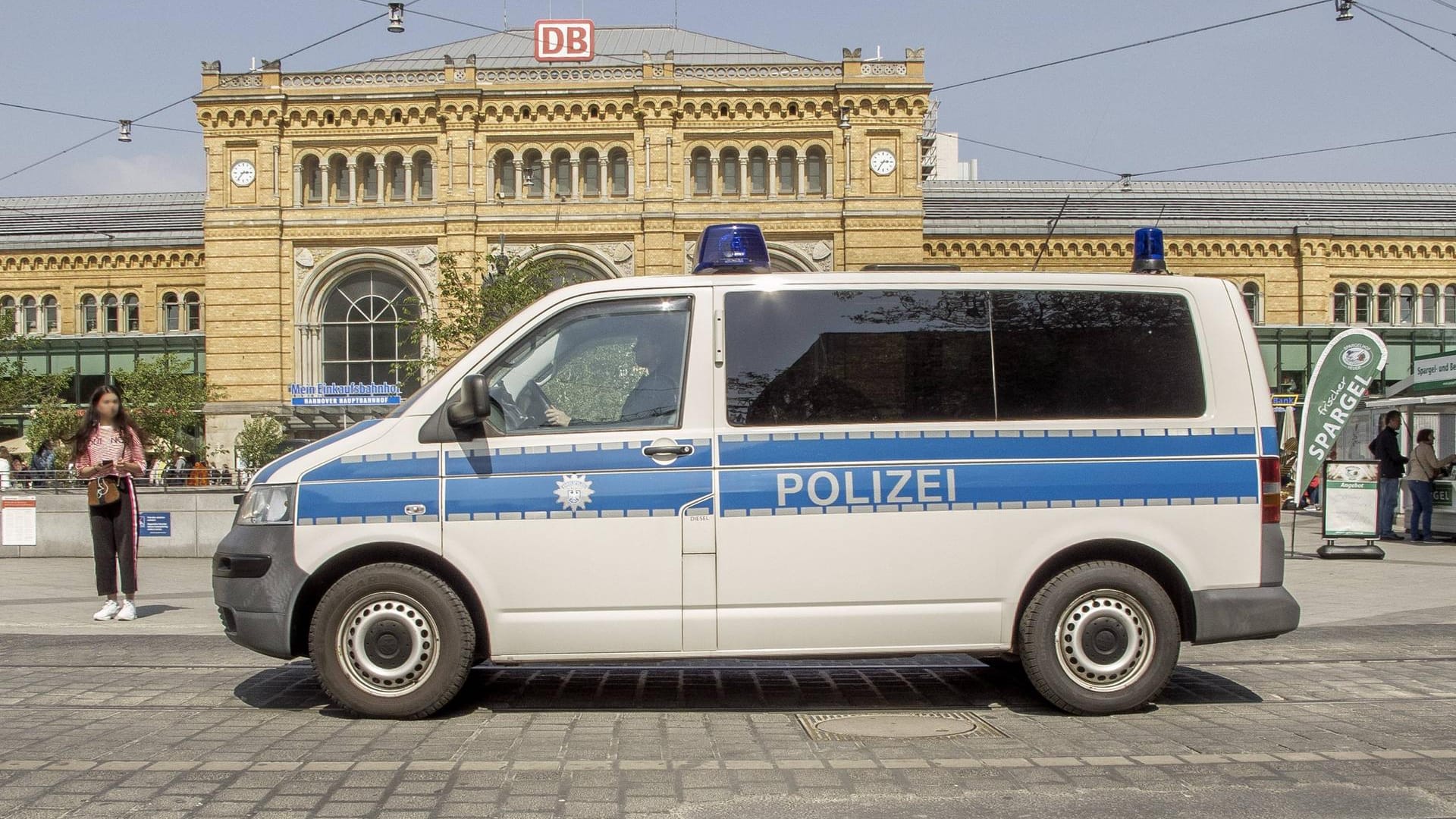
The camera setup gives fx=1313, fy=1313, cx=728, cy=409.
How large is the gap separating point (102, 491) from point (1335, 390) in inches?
531

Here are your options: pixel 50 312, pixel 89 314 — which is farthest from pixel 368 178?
pixel 50 312

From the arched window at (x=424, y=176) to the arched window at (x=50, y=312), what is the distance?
1703cm

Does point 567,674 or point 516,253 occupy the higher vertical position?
point 516,253

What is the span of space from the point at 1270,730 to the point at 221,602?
16.2 feet

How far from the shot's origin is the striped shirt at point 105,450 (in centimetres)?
980

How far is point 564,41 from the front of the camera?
133 feet

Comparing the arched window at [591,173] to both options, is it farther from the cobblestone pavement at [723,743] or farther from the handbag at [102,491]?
the cobblestone pavement at [723,743]

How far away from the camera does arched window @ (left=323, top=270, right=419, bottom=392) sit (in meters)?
42.0

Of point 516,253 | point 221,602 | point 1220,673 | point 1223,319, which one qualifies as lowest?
point 1220,673

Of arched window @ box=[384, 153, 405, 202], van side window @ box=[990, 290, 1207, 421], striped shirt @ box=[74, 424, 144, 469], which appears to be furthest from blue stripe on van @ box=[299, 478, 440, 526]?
arched window @ box=[384, 153, 405, 202]

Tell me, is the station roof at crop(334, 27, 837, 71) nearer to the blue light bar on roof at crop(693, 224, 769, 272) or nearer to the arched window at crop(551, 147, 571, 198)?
the arched window at crop(551, 147, 571, 198)

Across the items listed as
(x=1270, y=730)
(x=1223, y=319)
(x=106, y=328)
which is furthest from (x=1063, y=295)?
(x=106, y=328)

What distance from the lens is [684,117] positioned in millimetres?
41812

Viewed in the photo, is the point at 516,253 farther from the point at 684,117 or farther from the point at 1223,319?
the point at 1223,319
